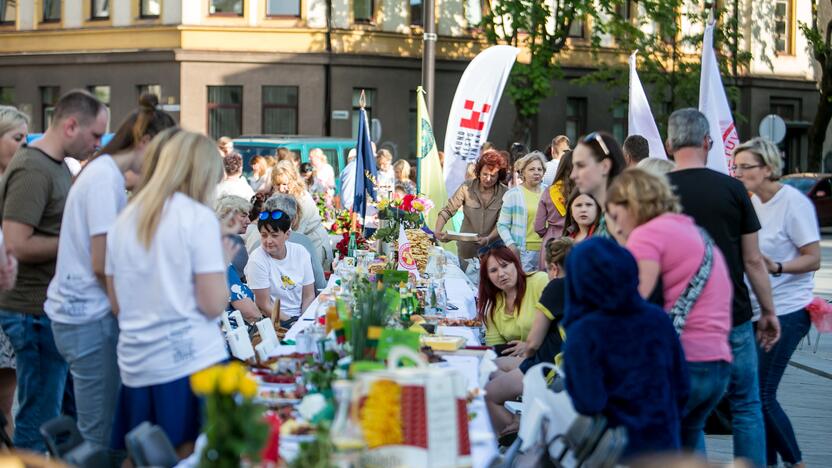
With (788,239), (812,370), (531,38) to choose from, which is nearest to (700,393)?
(788,239)

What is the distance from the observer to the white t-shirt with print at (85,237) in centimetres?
553

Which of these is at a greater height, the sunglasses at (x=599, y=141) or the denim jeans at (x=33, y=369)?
the sunglasses at (x=599, y=141)

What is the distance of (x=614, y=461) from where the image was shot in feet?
15.1

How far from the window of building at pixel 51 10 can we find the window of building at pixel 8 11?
3.17 feet

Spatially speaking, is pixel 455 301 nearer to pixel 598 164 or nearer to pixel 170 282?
pixel 598 164

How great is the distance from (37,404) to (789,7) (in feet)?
127

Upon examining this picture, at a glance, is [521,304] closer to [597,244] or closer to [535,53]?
[597,244]

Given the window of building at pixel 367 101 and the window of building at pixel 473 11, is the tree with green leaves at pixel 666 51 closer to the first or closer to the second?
the window of building at pixel 473 11

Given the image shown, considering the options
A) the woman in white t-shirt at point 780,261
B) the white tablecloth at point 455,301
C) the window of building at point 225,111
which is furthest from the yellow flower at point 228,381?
the window of building at point 225,111

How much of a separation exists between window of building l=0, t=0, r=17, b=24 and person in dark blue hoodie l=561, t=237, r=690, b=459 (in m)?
33.9

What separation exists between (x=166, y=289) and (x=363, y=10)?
3056 centimetres

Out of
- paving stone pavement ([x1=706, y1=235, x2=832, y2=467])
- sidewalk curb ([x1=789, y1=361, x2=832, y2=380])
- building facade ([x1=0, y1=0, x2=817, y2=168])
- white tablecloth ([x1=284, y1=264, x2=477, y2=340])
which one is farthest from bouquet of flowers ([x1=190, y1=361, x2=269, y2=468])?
building facade ([x1=0, y1=0, x2=817, y2=168])

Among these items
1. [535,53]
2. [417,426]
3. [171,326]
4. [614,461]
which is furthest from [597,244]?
[535,53]

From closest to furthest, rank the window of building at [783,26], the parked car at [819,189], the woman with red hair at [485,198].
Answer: the woman with red hair at [485,198] < the parked car at [819,189] < the window of building at [783,26]
